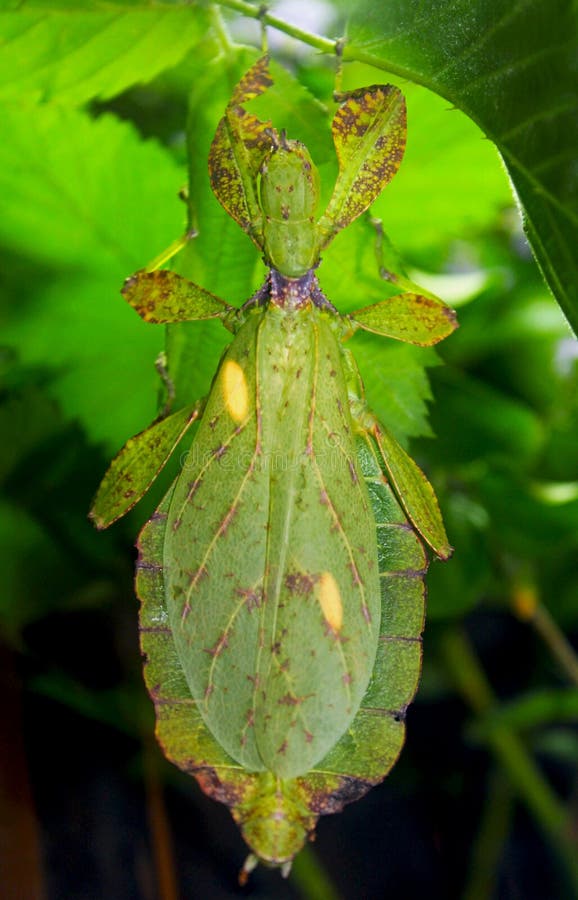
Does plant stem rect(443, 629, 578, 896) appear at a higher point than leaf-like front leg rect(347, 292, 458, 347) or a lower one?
lower

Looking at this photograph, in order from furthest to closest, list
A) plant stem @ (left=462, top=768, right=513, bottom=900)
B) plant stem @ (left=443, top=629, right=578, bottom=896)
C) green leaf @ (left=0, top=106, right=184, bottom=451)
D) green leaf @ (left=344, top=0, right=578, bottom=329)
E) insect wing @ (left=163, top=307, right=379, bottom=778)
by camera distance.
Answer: plant stem @ (left=462, top=768, right=513, bottom=900) < plant stem @ (left=443, top=629, right=578, bottom=896) < green leaf @ (left=0, top=106, right=184, bottom=451) < insect wing @ (left=163, top=307, right=379, bottom=778) < green leaf @ (left=344, top=0, right=578, bottom=329)

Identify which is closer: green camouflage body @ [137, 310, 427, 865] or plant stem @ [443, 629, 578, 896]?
green camouflage body @ [137, 310, 427, 865]

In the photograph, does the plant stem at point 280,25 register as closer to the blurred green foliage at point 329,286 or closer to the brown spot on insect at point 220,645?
the blurred green foliage at point 329,286

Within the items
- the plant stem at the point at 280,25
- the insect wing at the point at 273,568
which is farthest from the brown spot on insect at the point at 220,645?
the plant stem at the point at 280,25

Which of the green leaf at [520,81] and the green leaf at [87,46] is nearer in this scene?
the green leaf at [520,81]

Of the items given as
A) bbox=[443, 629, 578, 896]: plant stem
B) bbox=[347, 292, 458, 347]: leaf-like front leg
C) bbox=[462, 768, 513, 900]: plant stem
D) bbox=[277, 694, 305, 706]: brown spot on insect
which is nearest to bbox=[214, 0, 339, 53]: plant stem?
bbox=[347, 292, 458, 347]: leaf-like front leg

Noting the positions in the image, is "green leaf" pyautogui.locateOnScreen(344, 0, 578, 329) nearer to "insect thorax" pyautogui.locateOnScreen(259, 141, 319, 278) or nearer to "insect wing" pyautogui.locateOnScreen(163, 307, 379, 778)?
"insect thorax" pyautogui.locateOnScreen(259, 141, 319, 278)

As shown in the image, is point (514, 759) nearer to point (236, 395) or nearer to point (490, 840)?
point (490, 840)

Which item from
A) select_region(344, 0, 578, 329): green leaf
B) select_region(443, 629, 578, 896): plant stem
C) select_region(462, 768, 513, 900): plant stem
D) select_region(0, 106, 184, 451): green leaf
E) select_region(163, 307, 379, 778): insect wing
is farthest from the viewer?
select_region(462, 768, 513, 900): plant stem
